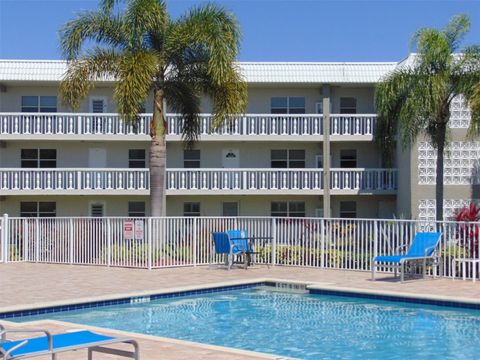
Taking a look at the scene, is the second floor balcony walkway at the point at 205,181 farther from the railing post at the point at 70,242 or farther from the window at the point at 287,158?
the railing post at the point at 70,242

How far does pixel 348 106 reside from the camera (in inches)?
1449

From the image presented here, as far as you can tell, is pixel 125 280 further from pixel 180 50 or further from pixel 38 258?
pixel 180 50

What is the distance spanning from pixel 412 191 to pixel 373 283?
610 inches

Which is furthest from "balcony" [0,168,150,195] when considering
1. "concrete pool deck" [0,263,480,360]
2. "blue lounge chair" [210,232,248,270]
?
"blue lounge chair" [210,232,248,270]

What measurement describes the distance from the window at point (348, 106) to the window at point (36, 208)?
47.0 feet

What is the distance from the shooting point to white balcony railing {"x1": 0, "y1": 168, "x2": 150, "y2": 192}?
111 ft

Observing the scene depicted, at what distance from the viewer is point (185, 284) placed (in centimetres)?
1680

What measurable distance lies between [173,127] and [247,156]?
13.5 feet

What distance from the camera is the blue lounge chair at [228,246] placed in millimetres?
20000

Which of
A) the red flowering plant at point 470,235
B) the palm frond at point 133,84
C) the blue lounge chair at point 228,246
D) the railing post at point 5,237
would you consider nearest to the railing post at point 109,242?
the blue lounge chair at point 228,246

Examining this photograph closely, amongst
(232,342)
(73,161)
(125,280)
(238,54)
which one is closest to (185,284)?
(125,280)

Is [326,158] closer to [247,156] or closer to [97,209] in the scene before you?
[247,156]

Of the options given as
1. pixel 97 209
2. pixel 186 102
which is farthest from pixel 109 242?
pixel 97 209

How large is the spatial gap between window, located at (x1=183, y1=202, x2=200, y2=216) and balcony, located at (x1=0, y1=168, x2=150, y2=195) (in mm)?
2903
